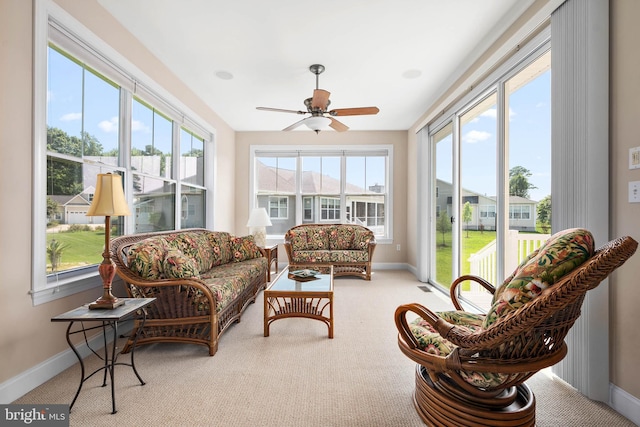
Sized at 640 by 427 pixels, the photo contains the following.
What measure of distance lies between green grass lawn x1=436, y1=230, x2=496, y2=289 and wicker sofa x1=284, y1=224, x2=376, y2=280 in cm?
103

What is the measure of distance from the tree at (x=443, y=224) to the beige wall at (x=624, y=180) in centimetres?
257

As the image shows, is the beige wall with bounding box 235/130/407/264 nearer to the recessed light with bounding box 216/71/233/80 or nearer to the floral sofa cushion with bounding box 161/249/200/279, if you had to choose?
the recessed light with bounding box 216/71/233/80

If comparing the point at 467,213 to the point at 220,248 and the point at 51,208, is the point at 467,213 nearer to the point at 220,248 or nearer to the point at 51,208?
the point at 220,248

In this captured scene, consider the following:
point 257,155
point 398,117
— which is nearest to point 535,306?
point 398,117

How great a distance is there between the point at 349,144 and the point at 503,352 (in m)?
5.17

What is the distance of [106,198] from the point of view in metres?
1.83

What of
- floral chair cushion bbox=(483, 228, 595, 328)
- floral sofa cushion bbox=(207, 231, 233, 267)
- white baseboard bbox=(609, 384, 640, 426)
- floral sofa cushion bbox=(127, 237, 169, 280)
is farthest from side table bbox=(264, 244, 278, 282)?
white baseboard bbox=(609, 384, 640, 426)

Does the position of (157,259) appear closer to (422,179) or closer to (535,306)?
(535,306)

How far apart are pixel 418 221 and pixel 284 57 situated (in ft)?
11.0

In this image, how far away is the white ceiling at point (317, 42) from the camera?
2506mm

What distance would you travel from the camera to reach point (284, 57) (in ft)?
10.7

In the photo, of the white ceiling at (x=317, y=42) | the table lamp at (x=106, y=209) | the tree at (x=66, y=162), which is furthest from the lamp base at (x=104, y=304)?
the white ceiling at (x=317, y=42)

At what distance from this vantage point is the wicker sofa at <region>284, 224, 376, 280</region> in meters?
4.97

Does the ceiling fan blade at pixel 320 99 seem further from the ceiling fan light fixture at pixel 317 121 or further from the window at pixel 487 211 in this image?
the window at pixel 487 211
